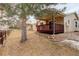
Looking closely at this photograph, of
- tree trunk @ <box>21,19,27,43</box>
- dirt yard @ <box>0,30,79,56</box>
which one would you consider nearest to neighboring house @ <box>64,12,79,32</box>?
dirt yard @ <box>0,30,79,56</box>

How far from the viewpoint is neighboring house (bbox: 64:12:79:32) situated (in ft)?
5.07

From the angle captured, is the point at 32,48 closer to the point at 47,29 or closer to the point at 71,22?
the point at 47,29

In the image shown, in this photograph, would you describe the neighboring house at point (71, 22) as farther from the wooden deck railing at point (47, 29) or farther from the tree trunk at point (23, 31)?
the tree trunk at point (23, 31)

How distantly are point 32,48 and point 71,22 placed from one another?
0.40 m

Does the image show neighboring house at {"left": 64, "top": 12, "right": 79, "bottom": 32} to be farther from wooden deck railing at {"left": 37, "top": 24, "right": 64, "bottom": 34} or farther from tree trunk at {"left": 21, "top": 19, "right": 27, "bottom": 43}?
tree trunk at {"left": 21, "top": 19, "right": 27, "bottom": 43}

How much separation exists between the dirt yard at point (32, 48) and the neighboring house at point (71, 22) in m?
0.17

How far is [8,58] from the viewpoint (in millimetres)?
1575

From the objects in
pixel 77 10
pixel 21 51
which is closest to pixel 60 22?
pixel 77 10

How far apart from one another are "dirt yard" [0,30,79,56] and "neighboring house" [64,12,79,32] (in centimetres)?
17

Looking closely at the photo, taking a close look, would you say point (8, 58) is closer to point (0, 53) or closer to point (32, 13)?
point (0, 53)

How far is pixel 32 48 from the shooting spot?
1.57 meters

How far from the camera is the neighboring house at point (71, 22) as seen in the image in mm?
1545

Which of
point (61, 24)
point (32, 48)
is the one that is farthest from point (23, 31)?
point (61, 24)

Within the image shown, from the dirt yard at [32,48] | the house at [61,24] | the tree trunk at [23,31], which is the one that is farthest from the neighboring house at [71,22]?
the tree trunk at [23,31]
